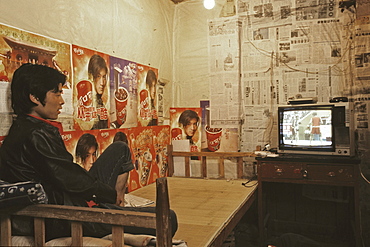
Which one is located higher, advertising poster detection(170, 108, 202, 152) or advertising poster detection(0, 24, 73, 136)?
advertising poster detection(0, 24, 73, 136)

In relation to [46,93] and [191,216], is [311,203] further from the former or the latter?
[46,93]

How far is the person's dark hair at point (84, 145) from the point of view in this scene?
214 centimetres

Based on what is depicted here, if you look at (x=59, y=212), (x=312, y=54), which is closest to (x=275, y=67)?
(x=312, y=54)

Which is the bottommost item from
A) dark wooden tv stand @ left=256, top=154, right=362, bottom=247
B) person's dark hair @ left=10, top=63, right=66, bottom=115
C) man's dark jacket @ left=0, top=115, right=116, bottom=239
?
dark wooden tv stand @ left=256, top=154, right=362, bottom=247

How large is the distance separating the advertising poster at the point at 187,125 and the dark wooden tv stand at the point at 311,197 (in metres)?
0.85

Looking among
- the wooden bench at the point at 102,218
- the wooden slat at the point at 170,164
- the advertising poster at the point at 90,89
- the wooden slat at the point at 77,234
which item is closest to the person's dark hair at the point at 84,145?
the advertising poster at the point at 90,89

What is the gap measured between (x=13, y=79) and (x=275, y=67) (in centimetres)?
238

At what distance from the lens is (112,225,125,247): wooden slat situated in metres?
1.16

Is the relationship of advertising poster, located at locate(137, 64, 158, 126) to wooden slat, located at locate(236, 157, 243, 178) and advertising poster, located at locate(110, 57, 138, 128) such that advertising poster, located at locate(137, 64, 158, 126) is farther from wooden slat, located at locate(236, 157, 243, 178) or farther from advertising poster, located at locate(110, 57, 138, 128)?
wooden slat, located at locate(236, 157, 243, 178)

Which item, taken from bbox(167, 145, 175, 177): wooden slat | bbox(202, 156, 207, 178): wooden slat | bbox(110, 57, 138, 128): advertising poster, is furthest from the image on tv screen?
bbox(110, 57, 138, 128): advertising poster

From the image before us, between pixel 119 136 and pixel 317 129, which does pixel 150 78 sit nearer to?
pixel 119 136

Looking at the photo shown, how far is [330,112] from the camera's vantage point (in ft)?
8.34

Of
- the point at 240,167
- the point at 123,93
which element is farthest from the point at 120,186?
the point at 240,167

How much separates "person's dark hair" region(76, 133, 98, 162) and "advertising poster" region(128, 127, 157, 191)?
495mm
